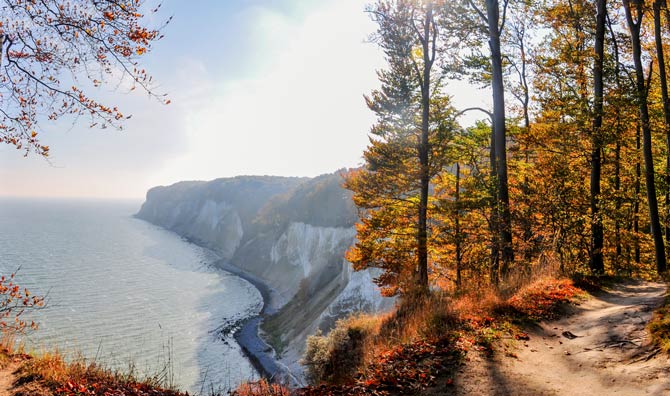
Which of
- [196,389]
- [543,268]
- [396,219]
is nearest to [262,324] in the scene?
[196,389]

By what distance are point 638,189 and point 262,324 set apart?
38.6 meters

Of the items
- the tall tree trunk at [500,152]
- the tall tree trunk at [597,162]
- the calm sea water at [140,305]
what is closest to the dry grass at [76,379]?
the calm sea water at [140,305]

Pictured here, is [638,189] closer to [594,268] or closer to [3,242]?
[594,268]

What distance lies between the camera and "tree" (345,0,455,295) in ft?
50.4

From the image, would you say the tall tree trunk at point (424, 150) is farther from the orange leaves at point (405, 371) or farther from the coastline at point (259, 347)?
the coastline at point (259, 347)

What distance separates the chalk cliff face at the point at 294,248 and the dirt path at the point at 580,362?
21.5 meters

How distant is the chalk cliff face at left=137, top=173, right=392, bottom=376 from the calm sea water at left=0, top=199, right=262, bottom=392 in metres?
5.15

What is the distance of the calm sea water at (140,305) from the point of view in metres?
31.2

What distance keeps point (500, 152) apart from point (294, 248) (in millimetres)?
52864

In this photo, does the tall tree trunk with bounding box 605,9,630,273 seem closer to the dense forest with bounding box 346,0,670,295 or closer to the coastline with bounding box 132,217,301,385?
the dense forest with bounding box 346,0,670,295

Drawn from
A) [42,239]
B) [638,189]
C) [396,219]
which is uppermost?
[638,189]

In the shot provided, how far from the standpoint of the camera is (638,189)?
611 inches

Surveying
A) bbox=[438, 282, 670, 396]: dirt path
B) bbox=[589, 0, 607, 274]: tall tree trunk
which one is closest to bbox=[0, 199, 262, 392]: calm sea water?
bbox=[438, 282, 670, 396]: dirt path

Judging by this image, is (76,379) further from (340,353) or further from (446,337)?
(340,353)
